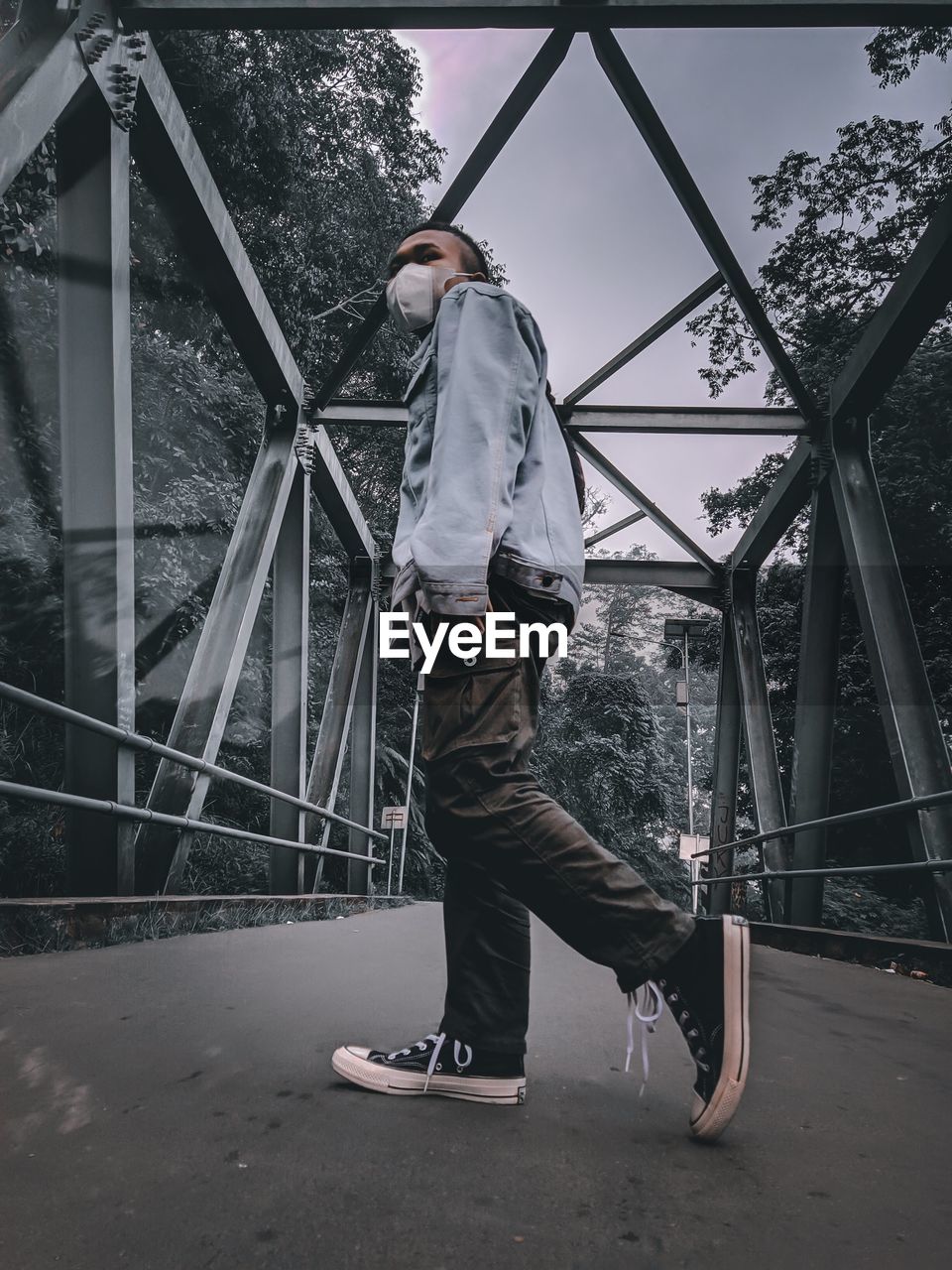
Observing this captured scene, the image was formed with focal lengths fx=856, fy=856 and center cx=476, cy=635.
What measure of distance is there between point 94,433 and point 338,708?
4103mm

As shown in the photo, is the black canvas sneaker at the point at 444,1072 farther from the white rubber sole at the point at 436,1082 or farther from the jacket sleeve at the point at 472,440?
the jacket sleeve at the point at 472,440

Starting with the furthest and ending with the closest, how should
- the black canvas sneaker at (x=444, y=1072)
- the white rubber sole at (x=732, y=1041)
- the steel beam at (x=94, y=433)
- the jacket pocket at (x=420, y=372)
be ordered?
1. the steel beam at (x=94, y=433)
2. the jacket pocket at (x=420, y=372)
3. the black canvas sneaker at (x=444, y=1072)
4. the white rubber sole at (x=732, y=1041)

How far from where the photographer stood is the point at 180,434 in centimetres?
917

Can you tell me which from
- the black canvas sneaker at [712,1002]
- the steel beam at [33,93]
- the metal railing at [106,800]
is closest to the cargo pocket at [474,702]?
the black canvas sneaker at [712,1002]

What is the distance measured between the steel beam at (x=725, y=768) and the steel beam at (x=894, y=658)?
2.59 m

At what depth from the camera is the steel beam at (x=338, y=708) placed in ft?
21.0

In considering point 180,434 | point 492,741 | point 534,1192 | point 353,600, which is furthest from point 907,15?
point 180,434

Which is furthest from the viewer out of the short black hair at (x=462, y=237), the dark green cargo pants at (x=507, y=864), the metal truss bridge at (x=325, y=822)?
the short black hair at (x=462, y=237)

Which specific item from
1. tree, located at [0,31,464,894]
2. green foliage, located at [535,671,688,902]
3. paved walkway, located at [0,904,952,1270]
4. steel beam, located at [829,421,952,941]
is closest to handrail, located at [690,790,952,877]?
steel beam, located at [829,421,952,941]

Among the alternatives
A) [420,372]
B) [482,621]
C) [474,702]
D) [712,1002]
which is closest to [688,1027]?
[712,1002]

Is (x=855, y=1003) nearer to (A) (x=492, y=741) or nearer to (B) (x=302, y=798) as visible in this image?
(A) (x=492, y=741)

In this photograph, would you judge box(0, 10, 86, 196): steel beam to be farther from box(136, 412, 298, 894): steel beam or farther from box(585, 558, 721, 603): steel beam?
box(585, 558, 721, 603): steel beam

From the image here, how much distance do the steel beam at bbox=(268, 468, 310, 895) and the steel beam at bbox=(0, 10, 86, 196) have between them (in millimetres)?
2694

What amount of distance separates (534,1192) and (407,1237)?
230 mm
